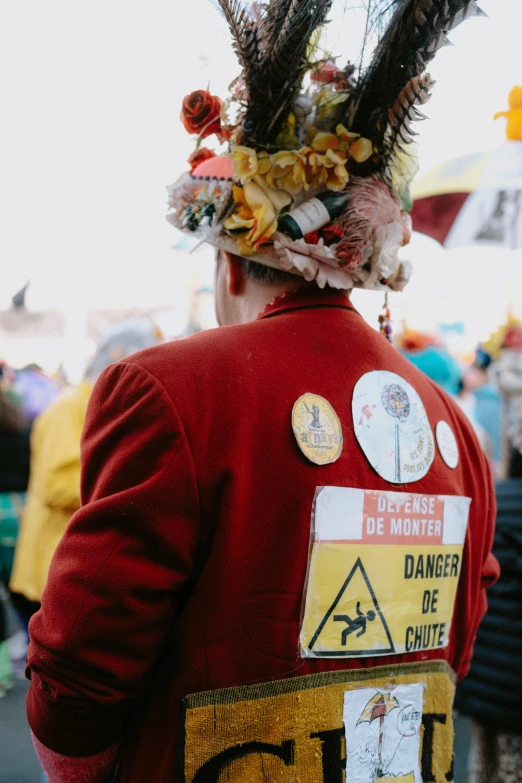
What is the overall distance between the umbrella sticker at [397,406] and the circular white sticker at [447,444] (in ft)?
0.40

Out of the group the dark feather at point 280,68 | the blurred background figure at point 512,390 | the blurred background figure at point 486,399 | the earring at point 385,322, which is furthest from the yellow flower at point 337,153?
the blurred background figure at point 486,399

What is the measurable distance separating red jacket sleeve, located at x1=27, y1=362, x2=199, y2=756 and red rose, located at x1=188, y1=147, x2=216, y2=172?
0.67 m

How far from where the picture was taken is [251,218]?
1.57 metres

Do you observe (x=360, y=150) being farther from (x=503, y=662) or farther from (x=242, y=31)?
(x=503, y=662)

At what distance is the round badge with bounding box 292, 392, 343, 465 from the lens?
1.37m

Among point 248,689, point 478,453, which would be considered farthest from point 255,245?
point 248,689

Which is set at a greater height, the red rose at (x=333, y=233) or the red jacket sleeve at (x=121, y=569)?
the red rose at (x=333, y=233)

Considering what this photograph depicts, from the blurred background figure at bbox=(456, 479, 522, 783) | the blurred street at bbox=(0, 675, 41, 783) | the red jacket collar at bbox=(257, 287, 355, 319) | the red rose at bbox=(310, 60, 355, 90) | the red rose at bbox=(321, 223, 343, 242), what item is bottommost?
the blurred street at bbox=(0, 675, 41, 783)

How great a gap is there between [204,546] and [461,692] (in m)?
1.94

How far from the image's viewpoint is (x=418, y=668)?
152 centimetres

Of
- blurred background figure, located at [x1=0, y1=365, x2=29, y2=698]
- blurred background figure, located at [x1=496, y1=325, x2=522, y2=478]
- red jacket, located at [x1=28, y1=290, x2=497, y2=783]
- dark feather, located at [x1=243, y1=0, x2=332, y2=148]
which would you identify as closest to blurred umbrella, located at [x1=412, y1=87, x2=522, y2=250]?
blurred background figure, located at [x1=496, y1=325, x2=522, y2=478]

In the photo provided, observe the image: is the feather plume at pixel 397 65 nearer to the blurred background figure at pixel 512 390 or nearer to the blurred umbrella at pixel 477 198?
the blurred background figure at pixel 512 390

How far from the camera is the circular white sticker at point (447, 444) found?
1.61 metres

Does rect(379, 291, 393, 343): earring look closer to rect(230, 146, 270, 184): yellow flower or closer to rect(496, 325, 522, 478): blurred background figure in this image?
rect(230, 146, 270, 184): yellow flower
